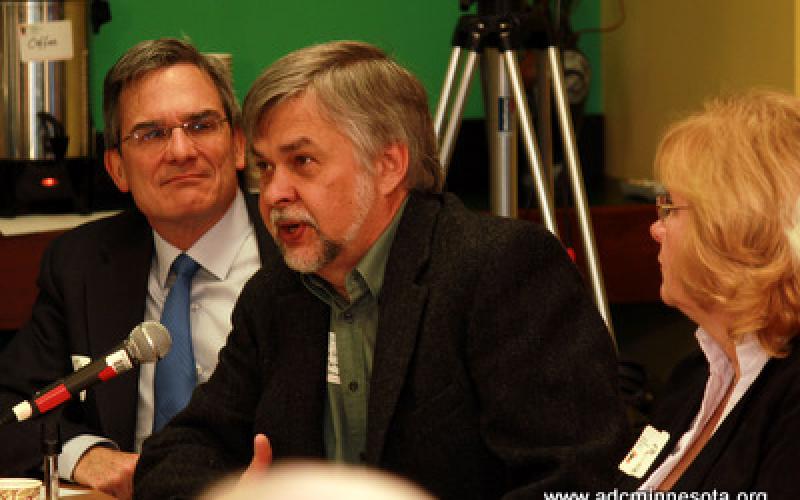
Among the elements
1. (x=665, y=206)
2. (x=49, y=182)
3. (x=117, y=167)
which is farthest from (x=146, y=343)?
(x=49, y=182)

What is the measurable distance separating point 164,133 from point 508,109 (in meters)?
0.94

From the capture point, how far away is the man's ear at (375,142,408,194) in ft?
7.01

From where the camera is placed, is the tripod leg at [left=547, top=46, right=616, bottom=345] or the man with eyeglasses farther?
the tripod leg at [left=547, top=46, right=616, bottom=345]

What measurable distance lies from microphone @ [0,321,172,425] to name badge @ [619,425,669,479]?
0.73 meters

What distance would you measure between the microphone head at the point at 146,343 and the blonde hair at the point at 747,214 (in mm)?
786

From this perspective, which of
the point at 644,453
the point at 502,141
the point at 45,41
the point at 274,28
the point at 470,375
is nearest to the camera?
the point at 644,453

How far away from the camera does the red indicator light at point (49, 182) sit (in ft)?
11.6

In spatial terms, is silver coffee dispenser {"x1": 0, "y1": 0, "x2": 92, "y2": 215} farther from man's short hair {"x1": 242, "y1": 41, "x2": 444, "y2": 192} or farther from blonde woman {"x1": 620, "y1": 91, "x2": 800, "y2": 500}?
blonde woman {"x1": 620, "y1": 91, "x2": 800, "y2": 500}

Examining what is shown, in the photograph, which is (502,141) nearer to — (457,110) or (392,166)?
(457,110)

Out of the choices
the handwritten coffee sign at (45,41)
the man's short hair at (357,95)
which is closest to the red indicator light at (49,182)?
the handwritten coffee sign at (45,41)

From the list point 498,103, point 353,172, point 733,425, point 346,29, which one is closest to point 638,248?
point 498,103

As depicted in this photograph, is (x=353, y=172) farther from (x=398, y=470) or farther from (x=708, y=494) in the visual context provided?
(x=708, y=494)

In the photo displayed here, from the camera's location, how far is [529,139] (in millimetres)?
3148

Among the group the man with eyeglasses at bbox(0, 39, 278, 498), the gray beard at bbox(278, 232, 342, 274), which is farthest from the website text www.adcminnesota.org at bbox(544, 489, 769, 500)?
the man with eyeglasses at bbox(0, 39, 278, 498)
